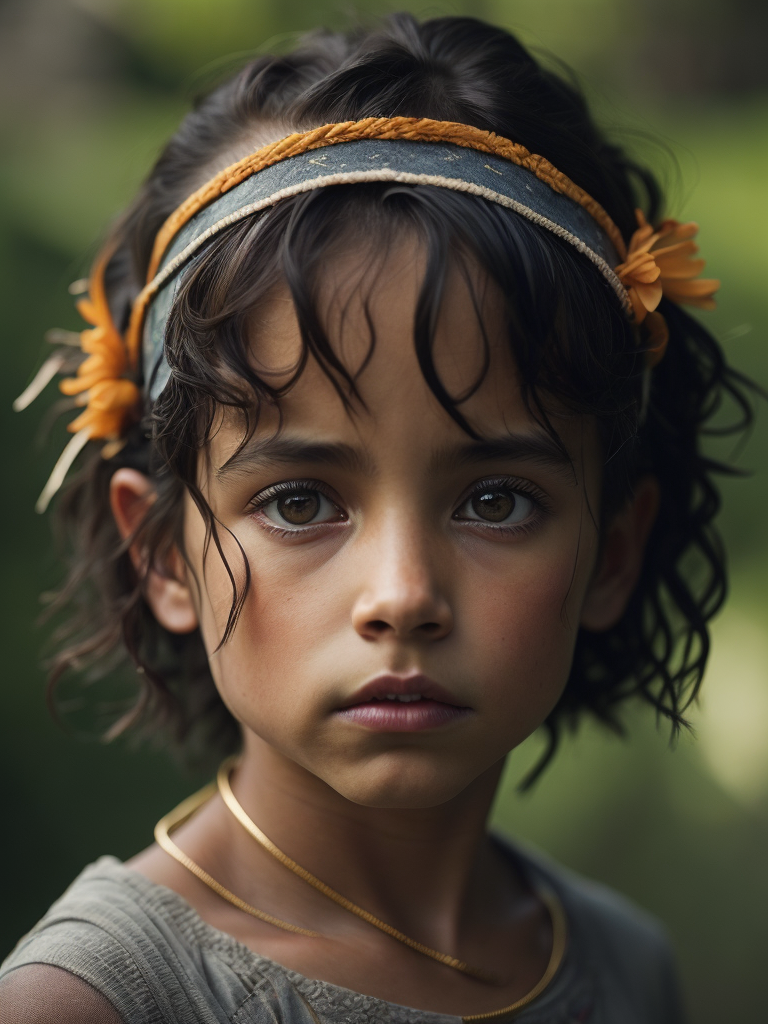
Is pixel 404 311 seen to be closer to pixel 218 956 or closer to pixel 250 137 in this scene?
pixel 250 137

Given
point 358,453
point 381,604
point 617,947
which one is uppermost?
point 358,453

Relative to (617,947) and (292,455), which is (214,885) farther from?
(617,947)

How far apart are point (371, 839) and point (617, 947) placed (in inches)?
25.0

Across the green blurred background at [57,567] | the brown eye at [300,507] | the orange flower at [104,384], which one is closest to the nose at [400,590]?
the brown eye at [300,507]

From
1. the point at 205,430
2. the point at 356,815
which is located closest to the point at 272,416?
the point at 205,430

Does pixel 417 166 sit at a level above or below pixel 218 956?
above

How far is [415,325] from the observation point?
1.24m

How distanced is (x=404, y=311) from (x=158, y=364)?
1.43ft

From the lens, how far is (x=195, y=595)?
1518 mm

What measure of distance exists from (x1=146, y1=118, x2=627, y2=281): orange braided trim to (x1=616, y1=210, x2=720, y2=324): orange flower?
0.09 metres

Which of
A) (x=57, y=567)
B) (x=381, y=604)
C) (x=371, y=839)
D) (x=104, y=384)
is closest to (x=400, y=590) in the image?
(x=381, y=604)

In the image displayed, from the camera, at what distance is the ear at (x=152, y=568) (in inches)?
62.2

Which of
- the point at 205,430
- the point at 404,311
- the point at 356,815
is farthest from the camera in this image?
the point at 356,815

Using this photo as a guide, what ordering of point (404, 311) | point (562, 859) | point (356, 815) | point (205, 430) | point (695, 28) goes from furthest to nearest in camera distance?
point (695, 28), point (562, 859), point (356, 815), point (205, 430), point (404, 311)
